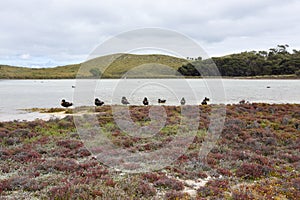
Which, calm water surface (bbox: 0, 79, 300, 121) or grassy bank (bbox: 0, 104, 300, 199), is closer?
grassy bank (bbox: 0, 104, 300, 199)

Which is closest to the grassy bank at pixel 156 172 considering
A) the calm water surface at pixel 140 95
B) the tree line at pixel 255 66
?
the calm water surface at pixel 140 95

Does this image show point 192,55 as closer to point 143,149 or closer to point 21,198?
point 143,149

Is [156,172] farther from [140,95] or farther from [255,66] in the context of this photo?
[255,66]

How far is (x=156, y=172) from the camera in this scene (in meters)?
9.46

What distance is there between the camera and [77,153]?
12.0 m

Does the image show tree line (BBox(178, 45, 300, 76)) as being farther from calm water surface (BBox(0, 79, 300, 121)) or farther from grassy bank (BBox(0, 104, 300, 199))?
grassy bank (BBox(0, 104, 300, 199))

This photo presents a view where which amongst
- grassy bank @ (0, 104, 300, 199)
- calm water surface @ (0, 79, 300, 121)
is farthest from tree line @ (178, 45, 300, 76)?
grassy bank @ (0, 104, 300, 199)

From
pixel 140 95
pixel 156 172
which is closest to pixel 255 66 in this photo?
pixel 140 95

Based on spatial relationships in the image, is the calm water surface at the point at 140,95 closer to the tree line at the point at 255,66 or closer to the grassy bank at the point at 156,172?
the grassy bank at the point at 156,172

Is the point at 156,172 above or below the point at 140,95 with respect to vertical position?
below

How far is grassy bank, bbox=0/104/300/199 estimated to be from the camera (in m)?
7.58

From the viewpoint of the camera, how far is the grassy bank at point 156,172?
7582 millimetres

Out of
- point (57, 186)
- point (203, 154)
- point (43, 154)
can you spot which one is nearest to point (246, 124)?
point (203, 154)

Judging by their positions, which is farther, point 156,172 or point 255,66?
point 255,66
